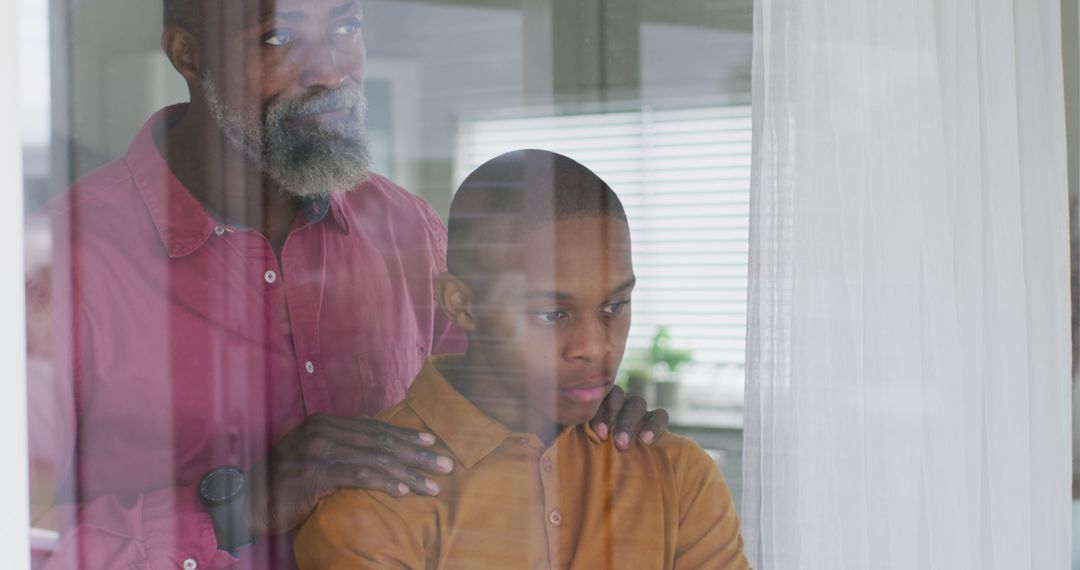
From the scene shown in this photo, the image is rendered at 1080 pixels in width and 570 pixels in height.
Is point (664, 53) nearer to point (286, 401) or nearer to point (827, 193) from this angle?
point (827, 193)

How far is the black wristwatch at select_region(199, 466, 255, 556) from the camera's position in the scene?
1134 millimetres

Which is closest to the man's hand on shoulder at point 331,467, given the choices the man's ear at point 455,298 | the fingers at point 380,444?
the fingers at point 380,444

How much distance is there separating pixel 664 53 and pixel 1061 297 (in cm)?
74

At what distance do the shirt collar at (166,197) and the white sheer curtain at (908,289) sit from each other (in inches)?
26.5

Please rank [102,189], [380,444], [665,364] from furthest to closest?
1. [665,364]
2. [380,444]
3. [102,189]

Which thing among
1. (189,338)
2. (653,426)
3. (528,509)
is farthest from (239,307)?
(653,426)

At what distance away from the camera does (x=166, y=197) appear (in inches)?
44.6

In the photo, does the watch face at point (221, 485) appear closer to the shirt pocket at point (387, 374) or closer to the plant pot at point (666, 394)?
the shirt pocket at point (387, 374)

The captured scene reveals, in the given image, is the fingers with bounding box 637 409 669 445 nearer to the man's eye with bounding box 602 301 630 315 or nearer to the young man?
the young man

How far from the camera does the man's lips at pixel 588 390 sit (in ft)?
4.16

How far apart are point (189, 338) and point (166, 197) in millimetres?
151

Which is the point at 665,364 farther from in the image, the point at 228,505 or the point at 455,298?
the point at 228,505

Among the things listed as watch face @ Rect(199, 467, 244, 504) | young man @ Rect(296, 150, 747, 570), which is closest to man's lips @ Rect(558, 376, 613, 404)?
young man @ Rect(296, 150, 747, 570)

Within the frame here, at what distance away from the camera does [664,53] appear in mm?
1275
